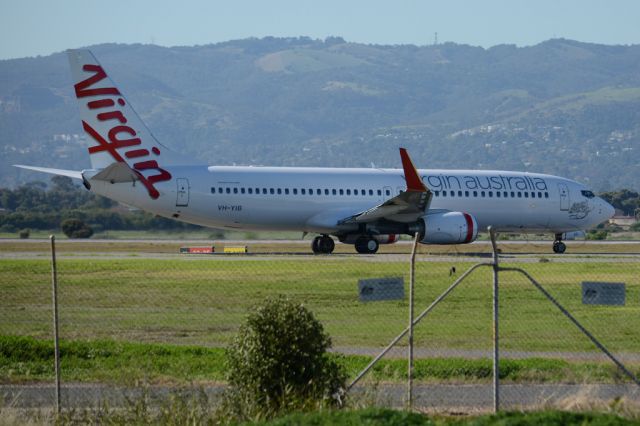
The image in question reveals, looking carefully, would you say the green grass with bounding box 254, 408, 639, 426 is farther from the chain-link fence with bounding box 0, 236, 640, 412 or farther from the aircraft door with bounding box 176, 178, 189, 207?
the aircraft door with bounding box 176, 178, 189, 207

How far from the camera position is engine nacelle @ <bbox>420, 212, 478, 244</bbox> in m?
38.5

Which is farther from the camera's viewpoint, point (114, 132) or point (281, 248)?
point (281, 248)

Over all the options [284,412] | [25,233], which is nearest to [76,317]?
[284,412]

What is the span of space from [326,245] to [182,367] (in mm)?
23810

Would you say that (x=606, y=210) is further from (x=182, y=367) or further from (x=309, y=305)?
(x=182, y=367)

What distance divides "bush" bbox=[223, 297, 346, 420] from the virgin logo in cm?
2370

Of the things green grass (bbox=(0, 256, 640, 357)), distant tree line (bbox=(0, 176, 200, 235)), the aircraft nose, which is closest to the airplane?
the aircraft nose

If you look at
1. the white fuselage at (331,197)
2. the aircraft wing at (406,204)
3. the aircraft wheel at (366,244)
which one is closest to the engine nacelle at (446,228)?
the aircraft wing at (406,204)

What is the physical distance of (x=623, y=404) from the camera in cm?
1404

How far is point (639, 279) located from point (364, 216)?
38.5ft

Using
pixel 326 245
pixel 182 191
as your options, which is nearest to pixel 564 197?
pixel 326 245

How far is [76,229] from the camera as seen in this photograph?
60.8 m

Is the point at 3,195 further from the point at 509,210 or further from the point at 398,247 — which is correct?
the point at 509,210

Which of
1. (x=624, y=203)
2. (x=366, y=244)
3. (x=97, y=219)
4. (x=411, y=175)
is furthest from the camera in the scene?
(x=624, y=203)
